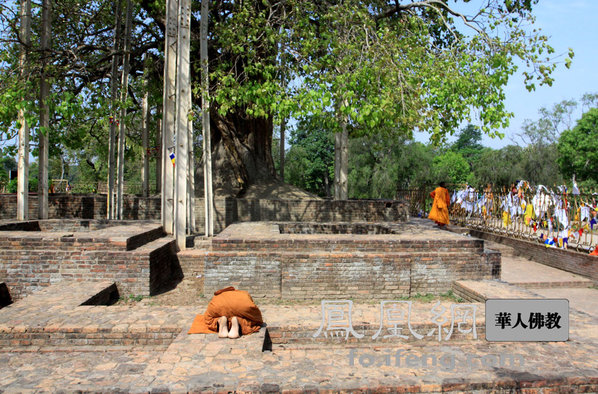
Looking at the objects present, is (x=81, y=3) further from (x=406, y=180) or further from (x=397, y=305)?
(x=406, y=180)

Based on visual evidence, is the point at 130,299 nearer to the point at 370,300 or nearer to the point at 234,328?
the point at 234,328

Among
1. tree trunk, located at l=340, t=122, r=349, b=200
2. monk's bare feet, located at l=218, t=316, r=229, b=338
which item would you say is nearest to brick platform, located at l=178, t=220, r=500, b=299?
monk's bare feet, located at l=218, t=316, r=229, b=338

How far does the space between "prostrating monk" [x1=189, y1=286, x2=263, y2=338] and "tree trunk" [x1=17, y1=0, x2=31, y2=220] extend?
6576 millimetres

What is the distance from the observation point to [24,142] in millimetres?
9375

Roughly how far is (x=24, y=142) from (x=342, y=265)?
22.9 feet

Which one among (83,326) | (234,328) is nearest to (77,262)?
(83,326)

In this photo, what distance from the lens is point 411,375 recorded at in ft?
11.5

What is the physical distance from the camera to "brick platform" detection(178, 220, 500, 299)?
6098mm

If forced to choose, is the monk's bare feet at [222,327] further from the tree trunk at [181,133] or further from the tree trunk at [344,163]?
the tree trunk at [344,163]

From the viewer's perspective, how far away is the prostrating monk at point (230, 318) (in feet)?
13.5

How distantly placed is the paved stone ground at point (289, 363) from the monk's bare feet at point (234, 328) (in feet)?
0.27

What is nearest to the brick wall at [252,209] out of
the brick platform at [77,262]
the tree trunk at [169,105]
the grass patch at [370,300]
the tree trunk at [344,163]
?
the tree trunk at [344,163]

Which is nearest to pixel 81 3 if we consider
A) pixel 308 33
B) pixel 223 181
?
pixel 223 181

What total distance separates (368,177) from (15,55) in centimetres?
2132
